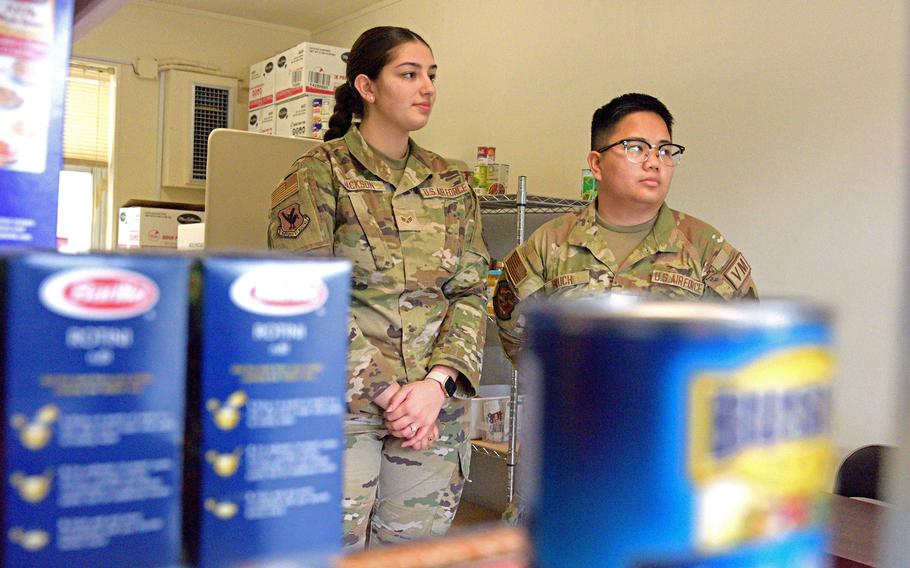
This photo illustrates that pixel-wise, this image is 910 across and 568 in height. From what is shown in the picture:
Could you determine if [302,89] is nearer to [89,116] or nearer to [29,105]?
[89,116]

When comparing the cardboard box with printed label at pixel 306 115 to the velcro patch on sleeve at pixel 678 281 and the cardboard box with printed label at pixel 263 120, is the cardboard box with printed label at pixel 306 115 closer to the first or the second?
the cardboard box with printed label at pixel 263 120

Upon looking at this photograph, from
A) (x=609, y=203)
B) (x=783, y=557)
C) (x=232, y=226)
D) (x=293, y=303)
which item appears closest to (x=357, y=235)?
(x=609, y=203)

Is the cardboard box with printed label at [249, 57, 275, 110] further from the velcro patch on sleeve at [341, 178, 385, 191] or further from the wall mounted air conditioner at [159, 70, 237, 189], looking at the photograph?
the velcro patch on sleeve at [341, 178, 385, 191]

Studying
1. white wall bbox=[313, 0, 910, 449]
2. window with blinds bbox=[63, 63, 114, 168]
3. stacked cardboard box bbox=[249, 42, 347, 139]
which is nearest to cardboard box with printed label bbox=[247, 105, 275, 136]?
stacked cardboard box bbox=[249, 42, 347, 139]

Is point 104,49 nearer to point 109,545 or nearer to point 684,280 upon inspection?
point 684,280

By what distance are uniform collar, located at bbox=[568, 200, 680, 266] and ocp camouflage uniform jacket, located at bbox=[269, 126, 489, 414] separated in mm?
299

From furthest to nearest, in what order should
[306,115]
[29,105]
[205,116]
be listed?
[205,116], [306,115], [29,105]

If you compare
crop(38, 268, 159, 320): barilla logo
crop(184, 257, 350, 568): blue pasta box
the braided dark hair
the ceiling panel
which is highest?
the ceiling panel

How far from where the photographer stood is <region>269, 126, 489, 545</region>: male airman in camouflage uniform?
1.71 m

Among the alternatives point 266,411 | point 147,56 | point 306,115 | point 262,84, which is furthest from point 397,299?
point 147,56

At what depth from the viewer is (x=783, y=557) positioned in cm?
31

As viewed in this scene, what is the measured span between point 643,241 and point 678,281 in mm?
130

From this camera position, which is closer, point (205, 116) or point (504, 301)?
point (504, 301)

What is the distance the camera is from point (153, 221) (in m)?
4.73
